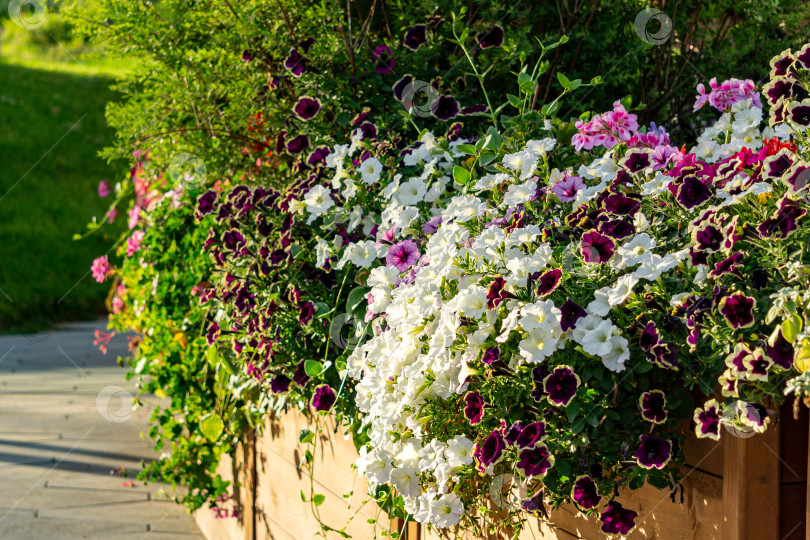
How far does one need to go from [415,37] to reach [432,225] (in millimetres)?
927

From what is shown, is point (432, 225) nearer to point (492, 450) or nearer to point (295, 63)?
point (492, 450)

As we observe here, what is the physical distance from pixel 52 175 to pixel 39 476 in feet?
Answer: 28.7

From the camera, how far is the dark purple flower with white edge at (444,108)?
7.21 ft

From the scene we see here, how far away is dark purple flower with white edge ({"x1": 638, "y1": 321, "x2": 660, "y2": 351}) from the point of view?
1.16 metres

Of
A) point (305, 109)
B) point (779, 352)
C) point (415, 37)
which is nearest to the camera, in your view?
point (779, 352)

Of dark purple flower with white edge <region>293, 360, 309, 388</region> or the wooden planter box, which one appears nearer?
the wooden planter box

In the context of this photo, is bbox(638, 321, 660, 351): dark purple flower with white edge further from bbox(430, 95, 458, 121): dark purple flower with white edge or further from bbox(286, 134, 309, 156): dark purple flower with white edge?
bbox(286, 134, 309, 156): dark purple flower with white edge

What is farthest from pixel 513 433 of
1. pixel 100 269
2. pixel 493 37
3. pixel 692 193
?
pixel 100 269

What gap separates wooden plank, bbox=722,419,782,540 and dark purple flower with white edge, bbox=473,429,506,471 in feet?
1.20

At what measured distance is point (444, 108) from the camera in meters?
2.21

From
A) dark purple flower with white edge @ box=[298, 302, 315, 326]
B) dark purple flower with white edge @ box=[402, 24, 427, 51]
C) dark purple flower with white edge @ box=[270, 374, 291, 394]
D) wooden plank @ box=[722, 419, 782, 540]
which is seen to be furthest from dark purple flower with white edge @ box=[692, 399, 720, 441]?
dark purple flower with white edge @ box=[402, 24, 427, 51]

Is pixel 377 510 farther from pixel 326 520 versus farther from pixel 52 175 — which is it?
pixel 52 175

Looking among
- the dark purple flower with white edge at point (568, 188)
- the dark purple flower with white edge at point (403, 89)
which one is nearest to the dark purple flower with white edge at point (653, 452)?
the dark purple flower with white edge at point (568, 188)

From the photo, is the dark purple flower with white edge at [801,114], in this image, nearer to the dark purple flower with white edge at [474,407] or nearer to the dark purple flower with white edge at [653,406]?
the dark purple flower with white edge at [653,406]
